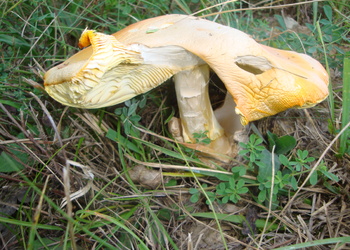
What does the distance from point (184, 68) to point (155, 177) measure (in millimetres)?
762

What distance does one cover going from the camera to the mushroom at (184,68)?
1.29m

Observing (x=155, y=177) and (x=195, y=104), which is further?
(x=155, y=177)

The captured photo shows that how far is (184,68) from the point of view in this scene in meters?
1.62

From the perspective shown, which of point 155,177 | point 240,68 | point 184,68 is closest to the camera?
point 240,68

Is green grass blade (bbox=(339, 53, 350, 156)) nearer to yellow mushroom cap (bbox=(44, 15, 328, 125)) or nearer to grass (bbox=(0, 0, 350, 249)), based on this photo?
grass (bbox=(0, 0, 350, 249))

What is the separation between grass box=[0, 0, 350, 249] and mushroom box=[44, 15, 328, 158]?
1.07ft

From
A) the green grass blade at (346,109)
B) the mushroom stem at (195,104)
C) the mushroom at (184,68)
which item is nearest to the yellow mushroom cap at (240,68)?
the mushroom at (184,68)

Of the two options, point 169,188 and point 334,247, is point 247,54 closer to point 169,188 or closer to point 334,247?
point 169,188

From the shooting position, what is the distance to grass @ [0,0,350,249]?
5.54ft

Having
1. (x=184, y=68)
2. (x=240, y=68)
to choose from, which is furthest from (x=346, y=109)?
Answer: (x=184, y=68)

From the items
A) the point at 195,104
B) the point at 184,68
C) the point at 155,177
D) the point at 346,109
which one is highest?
the point at 184,68

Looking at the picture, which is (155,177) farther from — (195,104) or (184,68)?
(184,68)

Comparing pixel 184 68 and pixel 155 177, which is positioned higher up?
pixel 184 68

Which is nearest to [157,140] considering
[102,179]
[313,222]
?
[102,179]
